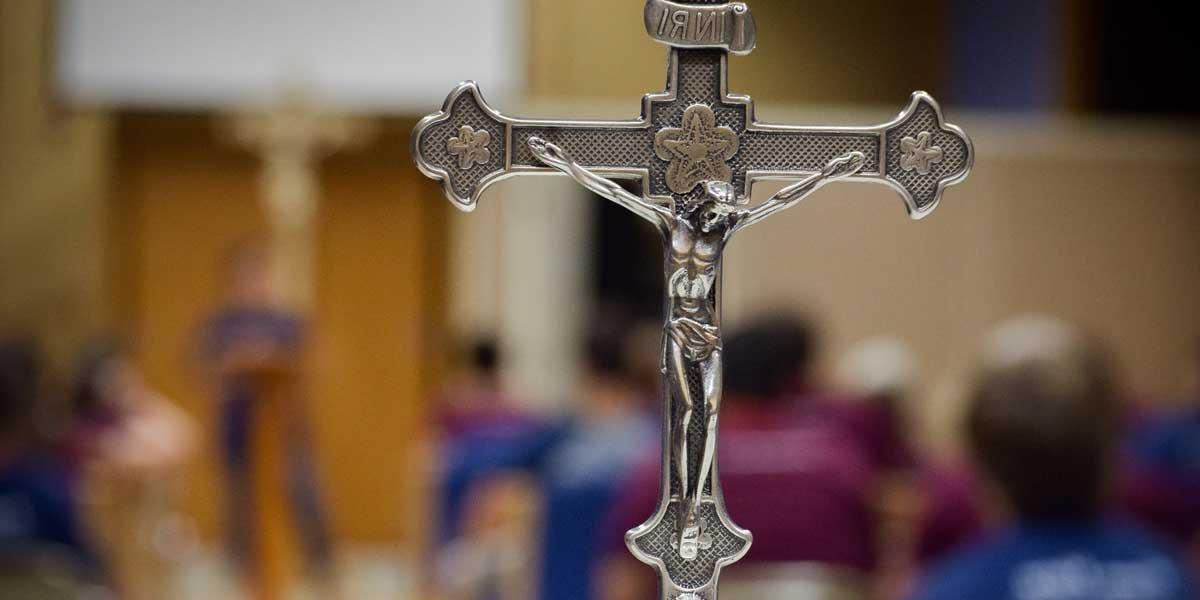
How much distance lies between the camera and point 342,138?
589cm

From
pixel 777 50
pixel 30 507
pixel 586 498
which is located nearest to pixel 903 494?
pixel 586 498

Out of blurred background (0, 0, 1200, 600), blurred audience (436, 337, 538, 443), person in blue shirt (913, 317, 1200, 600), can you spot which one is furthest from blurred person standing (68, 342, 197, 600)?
person in blue shirt (913, 317, 1200, 600)

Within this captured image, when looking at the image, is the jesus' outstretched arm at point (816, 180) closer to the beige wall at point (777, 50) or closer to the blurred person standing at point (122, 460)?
the beige wall at point (777, 50)

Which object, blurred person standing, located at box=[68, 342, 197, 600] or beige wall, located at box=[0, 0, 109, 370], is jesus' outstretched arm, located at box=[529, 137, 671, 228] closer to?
blurred person standing, located at box=[68, 342, 197, 600]

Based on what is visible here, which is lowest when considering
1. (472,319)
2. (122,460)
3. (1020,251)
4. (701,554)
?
(472,319)

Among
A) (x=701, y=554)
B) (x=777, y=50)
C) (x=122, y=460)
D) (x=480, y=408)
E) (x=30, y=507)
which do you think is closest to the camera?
(x=701, y=554)

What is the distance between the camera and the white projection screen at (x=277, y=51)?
Result: 13.5ft

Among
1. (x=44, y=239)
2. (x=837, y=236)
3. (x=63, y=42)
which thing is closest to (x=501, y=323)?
(x=837, y=236)

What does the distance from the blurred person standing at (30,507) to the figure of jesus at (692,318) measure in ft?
5.59

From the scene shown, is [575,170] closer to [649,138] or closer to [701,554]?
[649,138]

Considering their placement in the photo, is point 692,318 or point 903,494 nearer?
point 692,318

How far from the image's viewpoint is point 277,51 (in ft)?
17.3

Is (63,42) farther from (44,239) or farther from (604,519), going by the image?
(604,519)

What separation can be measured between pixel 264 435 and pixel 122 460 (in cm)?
112
